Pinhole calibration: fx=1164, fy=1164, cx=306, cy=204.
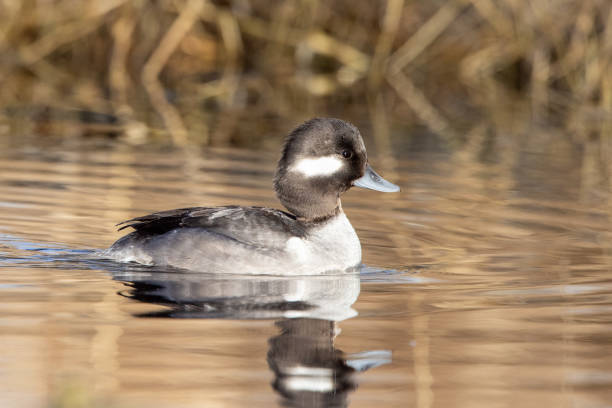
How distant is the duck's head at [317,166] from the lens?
7.61m

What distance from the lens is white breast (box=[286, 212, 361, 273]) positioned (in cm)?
724

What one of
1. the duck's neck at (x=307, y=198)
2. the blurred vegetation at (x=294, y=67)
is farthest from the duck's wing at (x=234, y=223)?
the blurred vegetation at (x=294, y=67)

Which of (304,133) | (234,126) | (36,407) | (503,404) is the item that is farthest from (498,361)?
(234,126)

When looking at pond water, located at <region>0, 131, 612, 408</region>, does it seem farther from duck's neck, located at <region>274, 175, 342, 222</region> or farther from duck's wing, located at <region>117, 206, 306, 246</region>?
duck's neck, located at <region>274, 175, 342, 222</region>

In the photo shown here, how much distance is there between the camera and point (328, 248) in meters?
7.44

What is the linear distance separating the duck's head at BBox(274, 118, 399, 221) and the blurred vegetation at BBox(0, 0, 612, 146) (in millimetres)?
6385

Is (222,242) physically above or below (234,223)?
below

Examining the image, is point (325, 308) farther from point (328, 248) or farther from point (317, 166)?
point (317, 166)

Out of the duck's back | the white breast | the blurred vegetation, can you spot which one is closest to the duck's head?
the white breast

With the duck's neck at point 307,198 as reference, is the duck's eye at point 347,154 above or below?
above

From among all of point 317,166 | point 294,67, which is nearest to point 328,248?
point 317,166

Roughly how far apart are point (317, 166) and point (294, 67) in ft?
52.9

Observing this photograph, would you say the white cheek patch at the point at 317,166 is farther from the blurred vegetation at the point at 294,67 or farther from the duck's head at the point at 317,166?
the blurred vegetation at the point at 294,67

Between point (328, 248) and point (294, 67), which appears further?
point (294, 67)
